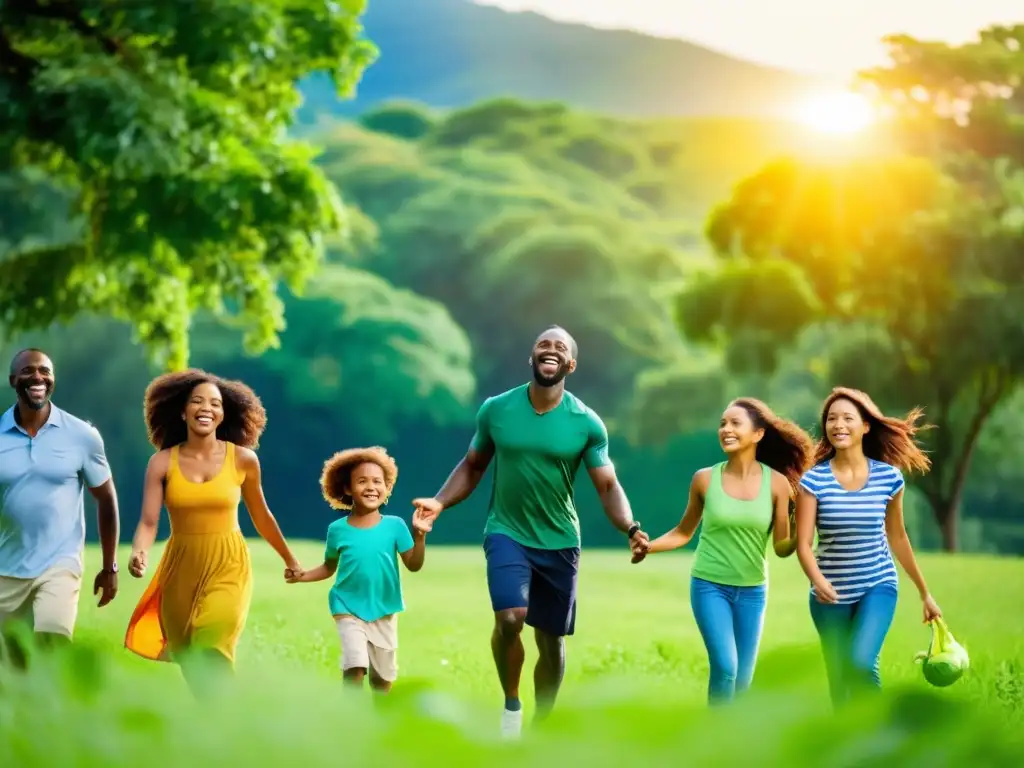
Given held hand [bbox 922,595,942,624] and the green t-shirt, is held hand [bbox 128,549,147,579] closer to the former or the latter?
the green t-shirt

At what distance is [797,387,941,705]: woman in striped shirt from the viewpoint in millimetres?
7387

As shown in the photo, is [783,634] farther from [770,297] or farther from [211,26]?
[770,297]

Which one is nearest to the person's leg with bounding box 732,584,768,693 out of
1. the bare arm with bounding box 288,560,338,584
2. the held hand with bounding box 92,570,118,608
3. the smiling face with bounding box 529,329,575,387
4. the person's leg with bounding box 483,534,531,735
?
the person's leg with bounding box 483,534,531,735

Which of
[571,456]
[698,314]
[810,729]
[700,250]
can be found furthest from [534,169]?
[810,729]

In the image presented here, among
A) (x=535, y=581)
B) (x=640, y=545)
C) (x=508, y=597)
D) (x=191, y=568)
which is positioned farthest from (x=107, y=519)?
(x=640, y=545)

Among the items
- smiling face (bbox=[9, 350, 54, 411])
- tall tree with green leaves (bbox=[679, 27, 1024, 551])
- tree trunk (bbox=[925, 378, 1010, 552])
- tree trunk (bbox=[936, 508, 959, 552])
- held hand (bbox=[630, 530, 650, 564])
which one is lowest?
tree trunk (bbox=[936, 508, 959, 552])

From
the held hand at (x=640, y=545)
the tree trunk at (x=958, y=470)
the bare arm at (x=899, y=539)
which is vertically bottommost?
the tree trunk at (x=958, y=470)

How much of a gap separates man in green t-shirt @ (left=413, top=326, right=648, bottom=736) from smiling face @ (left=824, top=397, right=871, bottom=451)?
3.53 ft

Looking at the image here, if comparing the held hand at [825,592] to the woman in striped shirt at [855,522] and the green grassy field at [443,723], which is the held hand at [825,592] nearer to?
the woman in striped shirt at [855,522]

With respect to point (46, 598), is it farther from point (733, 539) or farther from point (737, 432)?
point (737, 432)

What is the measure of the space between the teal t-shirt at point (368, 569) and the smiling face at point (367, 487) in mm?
136

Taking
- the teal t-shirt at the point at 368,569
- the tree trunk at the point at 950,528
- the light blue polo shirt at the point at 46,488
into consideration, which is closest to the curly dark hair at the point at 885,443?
the teal t-shirt at the point at 368,569

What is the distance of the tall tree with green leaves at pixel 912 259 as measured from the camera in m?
31.9

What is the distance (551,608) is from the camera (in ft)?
26.3
